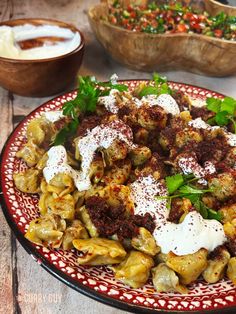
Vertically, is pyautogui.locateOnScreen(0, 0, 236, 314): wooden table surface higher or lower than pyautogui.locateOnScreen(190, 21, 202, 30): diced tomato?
lower

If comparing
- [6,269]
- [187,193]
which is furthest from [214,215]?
[6,269]

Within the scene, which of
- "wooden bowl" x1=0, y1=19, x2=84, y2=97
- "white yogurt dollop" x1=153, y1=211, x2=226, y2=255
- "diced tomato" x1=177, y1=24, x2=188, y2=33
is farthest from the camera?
"diced tomato" x1=177, y1=24, x2=188, y2=33

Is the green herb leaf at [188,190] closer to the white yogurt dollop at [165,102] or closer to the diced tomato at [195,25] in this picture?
the white yogurt dollop at [165,102]

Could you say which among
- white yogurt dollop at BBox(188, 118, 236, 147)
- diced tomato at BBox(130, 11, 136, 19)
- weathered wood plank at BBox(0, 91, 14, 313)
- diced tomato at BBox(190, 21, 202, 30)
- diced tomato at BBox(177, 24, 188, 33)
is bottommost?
weathered wood plank at BBox(0, 91, 14, 313)

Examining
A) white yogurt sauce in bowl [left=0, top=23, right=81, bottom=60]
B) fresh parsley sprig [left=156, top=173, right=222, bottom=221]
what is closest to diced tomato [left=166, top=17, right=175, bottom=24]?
white yogurt sauce in bowl [left=0, top=23, right=81, bottom=60]

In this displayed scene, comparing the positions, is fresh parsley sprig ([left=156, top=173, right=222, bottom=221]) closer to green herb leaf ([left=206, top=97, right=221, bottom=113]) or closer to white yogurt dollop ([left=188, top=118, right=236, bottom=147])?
white yogurt dollop ([left=188, top=118, right=236, bottom=147])
